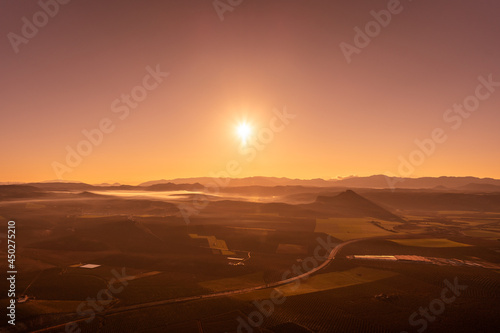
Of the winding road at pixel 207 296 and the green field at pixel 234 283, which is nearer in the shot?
the winding road at pixel 207 296

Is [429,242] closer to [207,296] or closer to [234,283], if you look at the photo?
[234,283]

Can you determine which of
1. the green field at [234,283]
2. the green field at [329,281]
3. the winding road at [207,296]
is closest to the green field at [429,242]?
the green field at [329,281]

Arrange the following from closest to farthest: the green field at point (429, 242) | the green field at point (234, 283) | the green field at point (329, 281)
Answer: the green field at point (329, 281) < the green field at point (234, 283) < the green field at point (429, 242)

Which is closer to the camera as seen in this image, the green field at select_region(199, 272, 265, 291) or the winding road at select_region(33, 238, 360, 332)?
the winding road at select_region(33, 238, 360, 332)

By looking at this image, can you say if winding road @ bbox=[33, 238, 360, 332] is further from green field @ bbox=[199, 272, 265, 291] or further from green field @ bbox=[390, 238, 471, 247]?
green field @ bbox=[390, 238, 471, 247]

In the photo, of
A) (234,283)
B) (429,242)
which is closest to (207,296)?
(234,283)

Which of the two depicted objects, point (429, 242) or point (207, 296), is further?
point (429, 242)

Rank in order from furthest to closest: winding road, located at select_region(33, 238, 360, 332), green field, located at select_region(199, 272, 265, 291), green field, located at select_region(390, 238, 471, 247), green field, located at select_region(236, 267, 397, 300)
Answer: green field, located at select_region(390, 238, 471, 247)
green field, located at select_region(199, 272, 265, 291)
green field, located at select_region(236, 267, 397, 300)
winding road, located at select_region(33, 238, 360, 332)

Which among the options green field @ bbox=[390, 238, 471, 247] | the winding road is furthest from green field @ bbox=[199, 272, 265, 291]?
green field @ bbox=[390, 238, 471, 247]

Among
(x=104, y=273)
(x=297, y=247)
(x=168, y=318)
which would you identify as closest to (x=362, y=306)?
(x=168, y=318)

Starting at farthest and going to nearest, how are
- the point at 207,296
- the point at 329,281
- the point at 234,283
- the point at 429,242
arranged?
1. the point at 429,242
2. the point at 329,281
3. the point at 234,283
4. the point at 207,296

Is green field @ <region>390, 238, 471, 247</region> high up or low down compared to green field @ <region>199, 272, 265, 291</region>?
down

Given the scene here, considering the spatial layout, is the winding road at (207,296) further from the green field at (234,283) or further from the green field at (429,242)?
the green field at (429,242)
